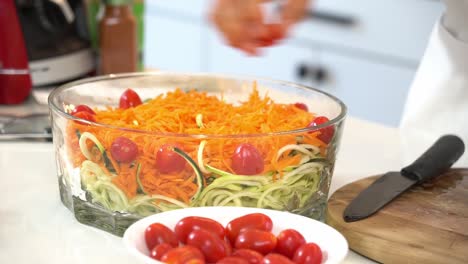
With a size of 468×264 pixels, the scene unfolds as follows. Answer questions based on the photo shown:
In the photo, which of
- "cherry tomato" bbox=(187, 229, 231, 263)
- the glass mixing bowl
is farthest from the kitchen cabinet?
"cherry tomato" bbox=(187, 229, 231, 263)

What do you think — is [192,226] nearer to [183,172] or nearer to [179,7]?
[183,172]

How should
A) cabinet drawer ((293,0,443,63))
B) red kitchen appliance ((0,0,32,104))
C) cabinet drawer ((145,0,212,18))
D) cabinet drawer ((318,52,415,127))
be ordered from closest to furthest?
1. red kitchen appliance ((0,0,32,104))
2. cabinet drawer ((293,0,443,63))
3. cabinet drawer ((318,52,415,127))
4. cabinet drawer ((145,0,212,18))

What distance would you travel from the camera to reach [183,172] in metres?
1.03

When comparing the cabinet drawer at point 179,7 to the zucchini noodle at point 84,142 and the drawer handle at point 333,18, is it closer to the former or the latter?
the drawer handle at point 333,18

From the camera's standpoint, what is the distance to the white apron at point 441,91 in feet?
5.08

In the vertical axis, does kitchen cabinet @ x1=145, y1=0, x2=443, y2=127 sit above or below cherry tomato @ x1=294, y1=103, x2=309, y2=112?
below

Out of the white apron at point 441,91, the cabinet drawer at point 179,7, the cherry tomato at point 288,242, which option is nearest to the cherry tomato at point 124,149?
the cherry tomato at point 288,242

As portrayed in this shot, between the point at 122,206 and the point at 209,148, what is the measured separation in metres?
0.14

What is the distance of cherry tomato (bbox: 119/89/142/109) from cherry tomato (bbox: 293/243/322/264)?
474 millimetres

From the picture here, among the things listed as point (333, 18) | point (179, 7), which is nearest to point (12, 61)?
point (333, 18)

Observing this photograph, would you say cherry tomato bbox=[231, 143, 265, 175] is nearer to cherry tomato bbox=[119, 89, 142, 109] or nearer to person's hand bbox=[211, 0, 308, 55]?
person's hand bbox=[211, 0, 308, 55]

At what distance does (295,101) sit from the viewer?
1.32 metres

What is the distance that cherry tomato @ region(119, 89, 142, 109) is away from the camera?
1.29 metres

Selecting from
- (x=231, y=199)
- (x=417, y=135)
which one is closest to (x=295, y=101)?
(x=231, y=199)
